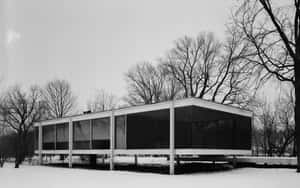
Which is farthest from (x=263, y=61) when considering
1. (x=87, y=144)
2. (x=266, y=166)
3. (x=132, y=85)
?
(x=132, y=85)

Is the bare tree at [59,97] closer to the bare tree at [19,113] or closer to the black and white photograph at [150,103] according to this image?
the bare tree at [19,113]

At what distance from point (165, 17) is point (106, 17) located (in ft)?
18.0

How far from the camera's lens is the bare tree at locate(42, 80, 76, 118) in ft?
168

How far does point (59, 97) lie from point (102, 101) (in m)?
8.72

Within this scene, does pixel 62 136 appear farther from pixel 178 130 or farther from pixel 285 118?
pixel 285 118

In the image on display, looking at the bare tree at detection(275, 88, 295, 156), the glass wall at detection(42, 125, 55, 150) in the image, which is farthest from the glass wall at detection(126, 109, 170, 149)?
the bare tree at detection(275, 88, 295, 156)

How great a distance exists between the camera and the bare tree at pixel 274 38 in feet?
60.2

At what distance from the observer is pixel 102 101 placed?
2331 inches

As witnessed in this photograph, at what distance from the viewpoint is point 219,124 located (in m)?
21.7

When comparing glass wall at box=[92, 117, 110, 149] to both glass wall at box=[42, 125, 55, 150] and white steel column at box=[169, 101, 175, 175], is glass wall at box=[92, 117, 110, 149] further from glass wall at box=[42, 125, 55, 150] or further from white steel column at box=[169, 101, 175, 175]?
glass wall at box=[42, 125, 55, 150]

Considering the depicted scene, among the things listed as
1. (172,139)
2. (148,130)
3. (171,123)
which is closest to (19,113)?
(148,130)

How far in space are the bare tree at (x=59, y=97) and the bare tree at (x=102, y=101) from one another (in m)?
5.90

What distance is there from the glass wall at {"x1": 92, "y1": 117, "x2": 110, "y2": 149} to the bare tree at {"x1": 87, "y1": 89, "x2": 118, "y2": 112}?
111 feet

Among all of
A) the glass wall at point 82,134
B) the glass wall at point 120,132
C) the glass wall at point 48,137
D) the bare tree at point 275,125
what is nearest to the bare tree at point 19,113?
the glass wall at point 48,137
